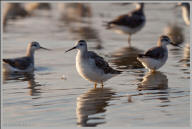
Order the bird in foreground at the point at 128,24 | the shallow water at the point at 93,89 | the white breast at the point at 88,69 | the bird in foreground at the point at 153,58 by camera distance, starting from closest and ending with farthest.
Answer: the shallow water at the point at 93,89, the white breast at the point at 88,69, the bird in foreground at the point at 153,58, the bird in foreground at the point at 128,24

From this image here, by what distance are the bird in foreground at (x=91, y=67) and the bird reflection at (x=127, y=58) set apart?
2.54m

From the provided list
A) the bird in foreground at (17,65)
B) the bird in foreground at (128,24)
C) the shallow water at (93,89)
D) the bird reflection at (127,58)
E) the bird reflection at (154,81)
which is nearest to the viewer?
the shallow water at (93,89)

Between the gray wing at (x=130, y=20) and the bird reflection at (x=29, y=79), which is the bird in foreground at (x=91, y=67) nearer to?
the bird reflection at (x=29, y=79)

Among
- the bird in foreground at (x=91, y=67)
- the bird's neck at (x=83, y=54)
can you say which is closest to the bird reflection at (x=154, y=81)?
the bird in foreground at (x=91, y=67)

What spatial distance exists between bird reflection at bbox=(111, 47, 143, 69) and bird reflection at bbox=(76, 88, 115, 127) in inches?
120

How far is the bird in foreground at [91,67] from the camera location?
35.6ft

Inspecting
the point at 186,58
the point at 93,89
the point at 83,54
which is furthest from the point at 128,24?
the point at 83,54

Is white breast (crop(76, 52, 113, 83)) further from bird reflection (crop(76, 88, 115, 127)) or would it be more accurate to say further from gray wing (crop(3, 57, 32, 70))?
gray wing (crop(3, 57, 32, 70))

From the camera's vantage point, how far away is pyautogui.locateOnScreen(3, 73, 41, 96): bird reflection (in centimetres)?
1083

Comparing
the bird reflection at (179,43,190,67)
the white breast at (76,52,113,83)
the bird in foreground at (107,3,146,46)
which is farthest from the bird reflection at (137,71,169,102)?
the bird in foreground at (107,3,146,46)

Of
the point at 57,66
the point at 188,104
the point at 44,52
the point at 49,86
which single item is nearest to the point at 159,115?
the point at 188,104

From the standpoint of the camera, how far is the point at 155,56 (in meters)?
13.2

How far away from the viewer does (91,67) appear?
1088 centimetres

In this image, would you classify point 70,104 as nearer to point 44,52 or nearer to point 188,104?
point 188,104
